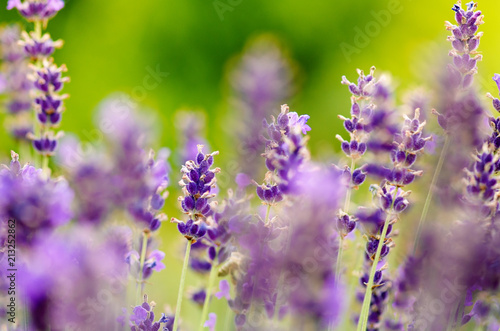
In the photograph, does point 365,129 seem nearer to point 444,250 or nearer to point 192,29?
point 444,250

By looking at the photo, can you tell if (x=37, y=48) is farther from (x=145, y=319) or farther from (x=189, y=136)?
(x=145, y=319)

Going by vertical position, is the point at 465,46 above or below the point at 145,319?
above

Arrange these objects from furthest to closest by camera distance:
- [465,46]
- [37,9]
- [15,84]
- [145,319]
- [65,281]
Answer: [15,84] → [37,9] → [465,46] → [145,319] → [65,281]

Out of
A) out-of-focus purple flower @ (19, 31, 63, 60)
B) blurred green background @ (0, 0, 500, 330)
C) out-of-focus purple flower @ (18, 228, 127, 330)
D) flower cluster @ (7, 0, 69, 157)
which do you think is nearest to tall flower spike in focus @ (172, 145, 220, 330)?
out-of-focus purple flower @ (18, 228, 127, 330)

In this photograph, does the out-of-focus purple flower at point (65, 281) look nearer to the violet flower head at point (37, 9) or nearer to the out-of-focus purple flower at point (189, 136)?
the violet flower head at point (37, 9)

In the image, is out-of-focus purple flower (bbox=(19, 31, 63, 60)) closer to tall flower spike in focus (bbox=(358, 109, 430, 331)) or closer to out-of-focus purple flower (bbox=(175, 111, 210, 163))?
out-of-focus purple flower (bbox=(175, 111, 210, 163))

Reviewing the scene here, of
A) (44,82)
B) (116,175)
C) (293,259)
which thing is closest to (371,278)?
(293,259)

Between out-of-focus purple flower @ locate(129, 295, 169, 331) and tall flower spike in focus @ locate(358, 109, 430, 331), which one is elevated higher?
tall flower spike in focus @ locate(358, 109, 430, 331)
